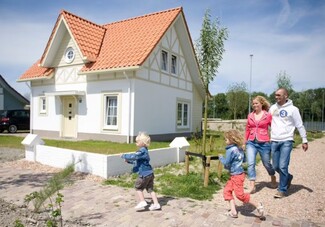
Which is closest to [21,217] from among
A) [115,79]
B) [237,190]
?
[237,190]

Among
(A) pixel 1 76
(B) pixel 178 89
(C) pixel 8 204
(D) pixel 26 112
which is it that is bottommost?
(C) pixel 8 204

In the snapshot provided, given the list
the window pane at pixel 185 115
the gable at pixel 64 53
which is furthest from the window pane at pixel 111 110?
the window pane at pixel 185 115

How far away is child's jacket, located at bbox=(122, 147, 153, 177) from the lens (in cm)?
491

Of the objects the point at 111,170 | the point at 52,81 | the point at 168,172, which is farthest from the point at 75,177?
the point at 52,81

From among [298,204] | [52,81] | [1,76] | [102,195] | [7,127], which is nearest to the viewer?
[298,204]

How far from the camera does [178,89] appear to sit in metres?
18.4

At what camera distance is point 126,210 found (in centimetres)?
480

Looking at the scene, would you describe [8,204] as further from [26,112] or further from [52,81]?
[26,112]

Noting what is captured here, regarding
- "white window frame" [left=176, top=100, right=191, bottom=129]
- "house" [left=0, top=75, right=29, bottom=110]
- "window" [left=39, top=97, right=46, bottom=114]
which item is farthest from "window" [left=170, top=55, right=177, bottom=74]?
"house" [left=0, top=75, right=29, bottom=110]

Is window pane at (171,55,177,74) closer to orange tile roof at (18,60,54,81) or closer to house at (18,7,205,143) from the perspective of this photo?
house at (18,7,205,143)

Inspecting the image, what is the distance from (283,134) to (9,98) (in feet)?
101

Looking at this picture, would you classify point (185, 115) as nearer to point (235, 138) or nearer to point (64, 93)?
point (64, 93)

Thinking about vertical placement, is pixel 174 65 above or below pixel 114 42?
below

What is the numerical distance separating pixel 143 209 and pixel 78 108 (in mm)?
12324
